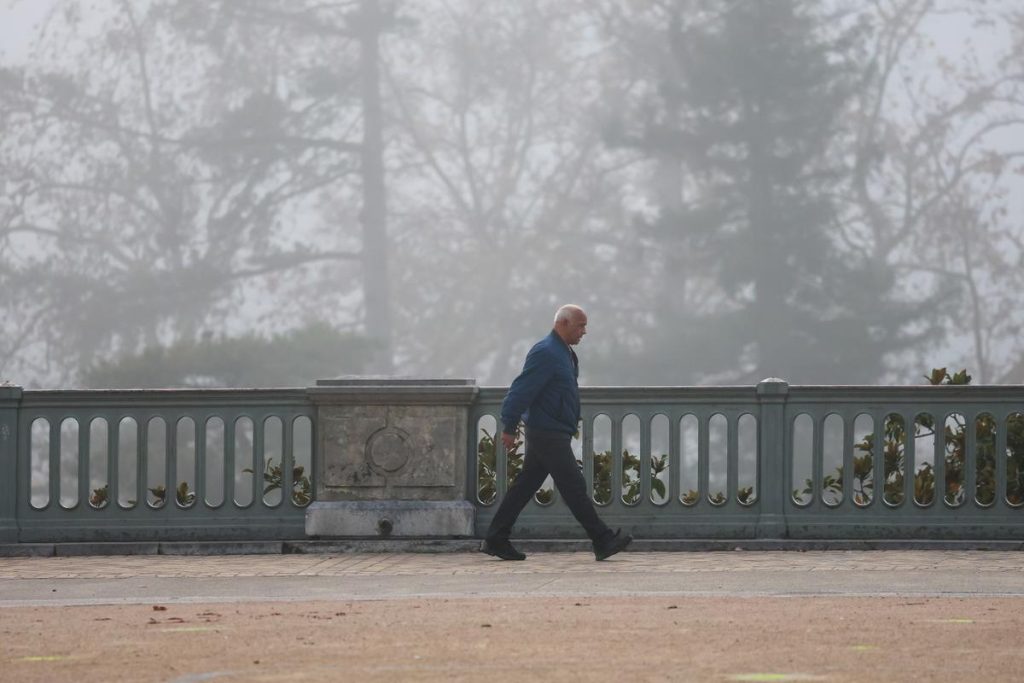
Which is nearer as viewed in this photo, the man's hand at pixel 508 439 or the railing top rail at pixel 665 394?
the man's hand at pixel 508 439

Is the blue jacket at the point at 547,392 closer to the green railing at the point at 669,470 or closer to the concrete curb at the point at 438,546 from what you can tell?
the green railing at the point at 669,470

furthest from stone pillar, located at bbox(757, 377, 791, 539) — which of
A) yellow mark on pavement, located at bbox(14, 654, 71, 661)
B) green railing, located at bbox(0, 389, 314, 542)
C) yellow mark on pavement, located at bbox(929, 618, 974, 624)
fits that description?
yellow mark on pavement, located at bbox(14, 654, 71, 661)

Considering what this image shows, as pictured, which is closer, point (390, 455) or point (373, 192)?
point (390, 455)

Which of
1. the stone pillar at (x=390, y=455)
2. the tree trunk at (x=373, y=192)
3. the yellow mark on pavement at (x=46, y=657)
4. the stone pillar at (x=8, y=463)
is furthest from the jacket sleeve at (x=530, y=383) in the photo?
the tree trunk at (x=373, y=192)

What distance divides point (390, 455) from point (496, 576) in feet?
7.48

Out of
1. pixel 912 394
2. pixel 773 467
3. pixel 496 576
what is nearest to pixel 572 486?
pixel 496 576

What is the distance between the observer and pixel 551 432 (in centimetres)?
1142

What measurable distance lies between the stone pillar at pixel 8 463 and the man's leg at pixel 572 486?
3.82 meters

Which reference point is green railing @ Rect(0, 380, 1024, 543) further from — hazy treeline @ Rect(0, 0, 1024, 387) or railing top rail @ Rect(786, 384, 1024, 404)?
hazy treeline @ Rect(0, 0, 1024, 387)

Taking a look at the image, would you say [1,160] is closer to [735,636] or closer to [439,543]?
[439,543]

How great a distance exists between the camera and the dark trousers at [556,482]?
37.2 feet

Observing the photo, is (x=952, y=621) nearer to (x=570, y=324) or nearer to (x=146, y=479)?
(x=570, y=324)

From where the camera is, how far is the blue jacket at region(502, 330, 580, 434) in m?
11.3

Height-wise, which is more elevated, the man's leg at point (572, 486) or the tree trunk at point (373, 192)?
the tree trunk at point (373, 192)
